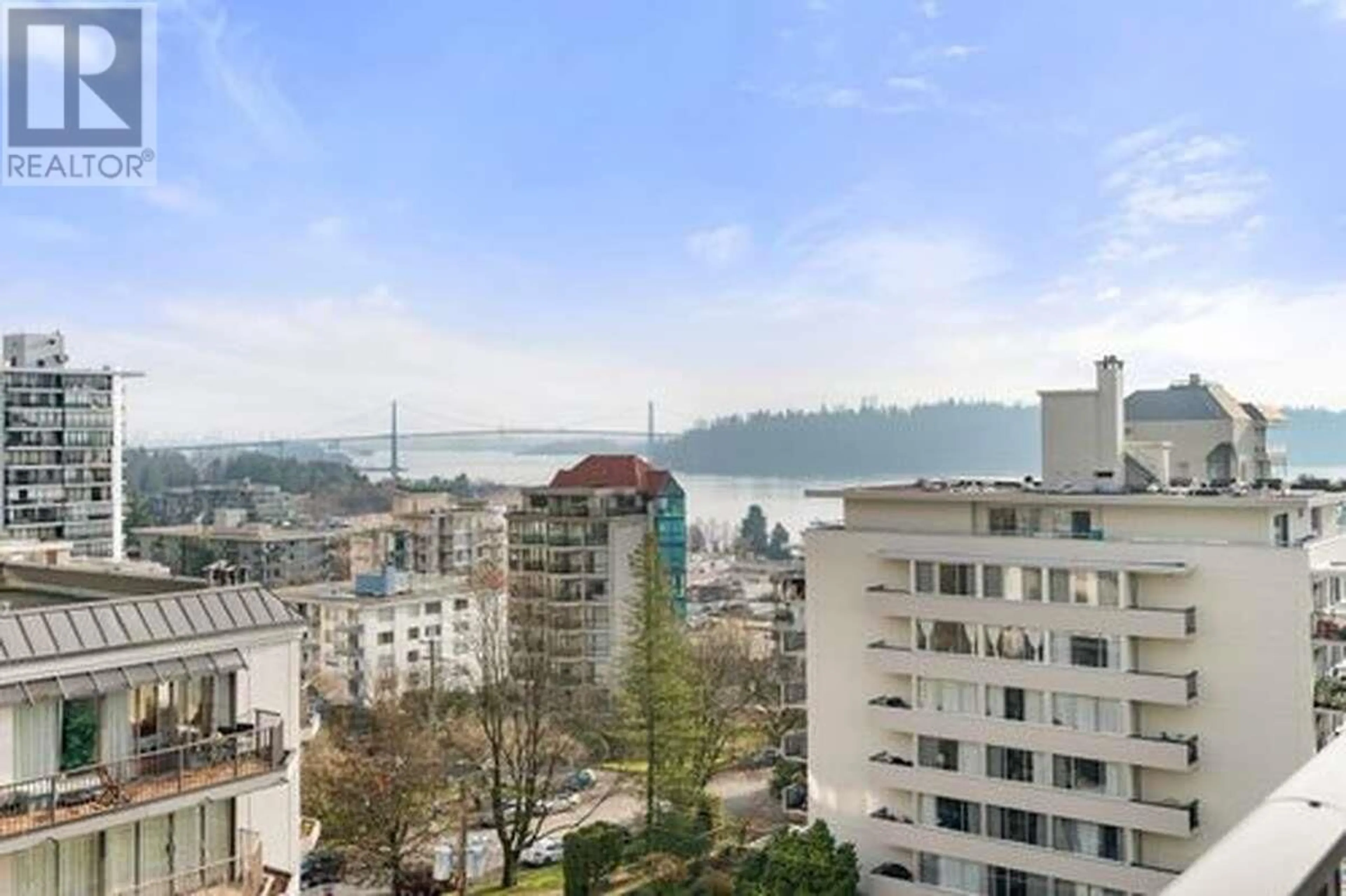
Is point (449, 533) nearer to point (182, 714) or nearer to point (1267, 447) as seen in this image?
point (1267, 447)

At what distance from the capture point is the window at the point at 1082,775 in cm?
1013

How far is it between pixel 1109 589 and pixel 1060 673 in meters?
0.86

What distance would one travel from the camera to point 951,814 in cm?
1095

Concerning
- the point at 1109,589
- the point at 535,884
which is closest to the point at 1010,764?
the point at 1109,589

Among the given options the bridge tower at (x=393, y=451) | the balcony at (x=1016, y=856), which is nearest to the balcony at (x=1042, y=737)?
the balcony at (x=1016, y=856)

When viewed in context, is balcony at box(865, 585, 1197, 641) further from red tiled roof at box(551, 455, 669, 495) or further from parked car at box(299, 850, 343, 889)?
red tiled roof at box(551, 455, 669, 495)

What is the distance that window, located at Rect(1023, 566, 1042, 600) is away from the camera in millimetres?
10586

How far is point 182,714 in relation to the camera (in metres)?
5.10

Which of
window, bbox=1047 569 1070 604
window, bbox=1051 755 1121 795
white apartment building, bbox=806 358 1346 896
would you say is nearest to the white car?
white apartment building, bbox=806 358 1346 896

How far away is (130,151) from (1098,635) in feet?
29.3

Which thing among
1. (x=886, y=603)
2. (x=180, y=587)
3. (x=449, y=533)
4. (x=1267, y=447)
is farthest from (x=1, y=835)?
(x=449, y=533)

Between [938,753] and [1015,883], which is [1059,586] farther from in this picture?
[1015,883]

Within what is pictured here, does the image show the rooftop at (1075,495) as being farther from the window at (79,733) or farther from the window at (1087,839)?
the window at (79,733)

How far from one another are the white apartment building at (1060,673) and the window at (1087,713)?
1cm
